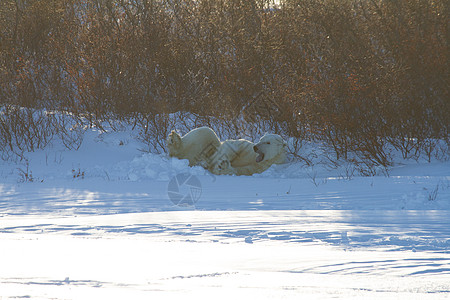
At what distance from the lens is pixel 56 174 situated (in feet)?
31.1

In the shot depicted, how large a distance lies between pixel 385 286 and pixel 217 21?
12892 mm

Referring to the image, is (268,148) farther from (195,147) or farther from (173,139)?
(173,139)

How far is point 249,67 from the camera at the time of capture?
1358cm

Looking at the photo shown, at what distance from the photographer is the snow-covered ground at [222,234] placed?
2.57 m

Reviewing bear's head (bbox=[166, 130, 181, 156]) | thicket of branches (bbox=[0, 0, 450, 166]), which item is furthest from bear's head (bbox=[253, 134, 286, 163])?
bear's head (bbox=[166, 130, 181, 156])

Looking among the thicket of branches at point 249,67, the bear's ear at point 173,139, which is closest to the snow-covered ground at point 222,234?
the bear's ear at point 173,139

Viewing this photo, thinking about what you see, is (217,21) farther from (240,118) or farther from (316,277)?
(316,277)

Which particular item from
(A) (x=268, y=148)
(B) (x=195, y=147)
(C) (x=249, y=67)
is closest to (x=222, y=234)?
(B) (x=195, y=147)

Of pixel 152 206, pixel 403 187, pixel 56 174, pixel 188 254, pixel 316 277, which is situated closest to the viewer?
pixel 316 277

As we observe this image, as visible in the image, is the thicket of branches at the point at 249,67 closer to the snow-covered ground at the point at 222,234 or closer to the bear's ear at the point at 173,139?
the snow-covered ground at the point at 222,234

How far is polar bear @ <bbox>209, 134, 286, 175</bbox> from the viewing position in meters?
9.02

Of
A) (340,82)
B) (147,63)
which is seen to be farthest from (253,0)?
(340,82)

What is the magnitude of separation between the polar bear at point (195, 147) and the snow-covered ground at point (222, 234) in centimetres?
22

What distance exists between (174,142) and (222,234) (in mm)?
4764
